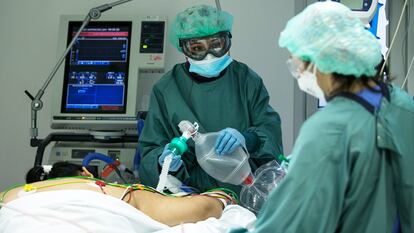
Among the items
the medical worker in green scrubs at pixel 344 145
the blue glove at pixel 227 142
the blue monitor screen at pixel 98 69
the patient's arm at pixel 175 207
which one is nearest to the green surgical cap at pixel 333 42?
the medical worker in green scrubs at pixel 344 145

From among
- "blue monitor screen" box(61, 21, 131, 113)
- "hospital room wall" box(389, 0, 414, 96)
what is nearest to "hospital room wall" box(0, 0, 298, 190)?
"blue monitor screen" box(61, 21, 131, 113)

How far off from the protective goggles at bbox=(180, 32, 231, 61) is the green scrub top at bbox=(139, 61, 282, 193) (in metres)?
0.15

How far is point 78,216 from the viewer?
183 cm

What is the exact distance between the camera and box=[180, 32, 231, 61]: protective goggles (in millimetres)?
2664

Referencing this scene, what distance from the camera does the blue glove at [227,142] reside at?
233cm

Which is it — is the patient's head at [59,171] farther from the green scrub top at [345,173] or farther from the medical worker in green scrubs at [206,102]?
the green scrub top at [345,173]

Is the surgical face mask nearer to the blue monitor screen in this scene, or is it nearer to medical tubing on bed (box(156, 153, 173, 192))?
medical tubing on bed (box(156, 153, 173, 192))

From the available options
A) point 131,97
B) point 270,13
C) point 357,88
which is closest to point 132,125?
point 131,97

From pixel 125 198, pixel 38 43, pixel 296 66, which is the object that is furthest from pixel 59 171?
pixel 38 43

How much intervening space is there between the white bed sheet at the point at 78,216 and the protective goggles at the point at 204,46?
97 centimetres

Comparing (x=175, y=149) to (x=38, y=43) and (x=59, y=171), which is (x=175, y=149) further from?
(x=38, y=43)

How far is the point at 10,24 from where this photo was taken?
389 centimetres

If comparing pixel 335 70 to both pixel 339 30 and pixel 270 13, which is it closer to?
pixel 339 30

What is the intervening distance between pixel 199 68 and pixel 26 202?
3.69 ft
